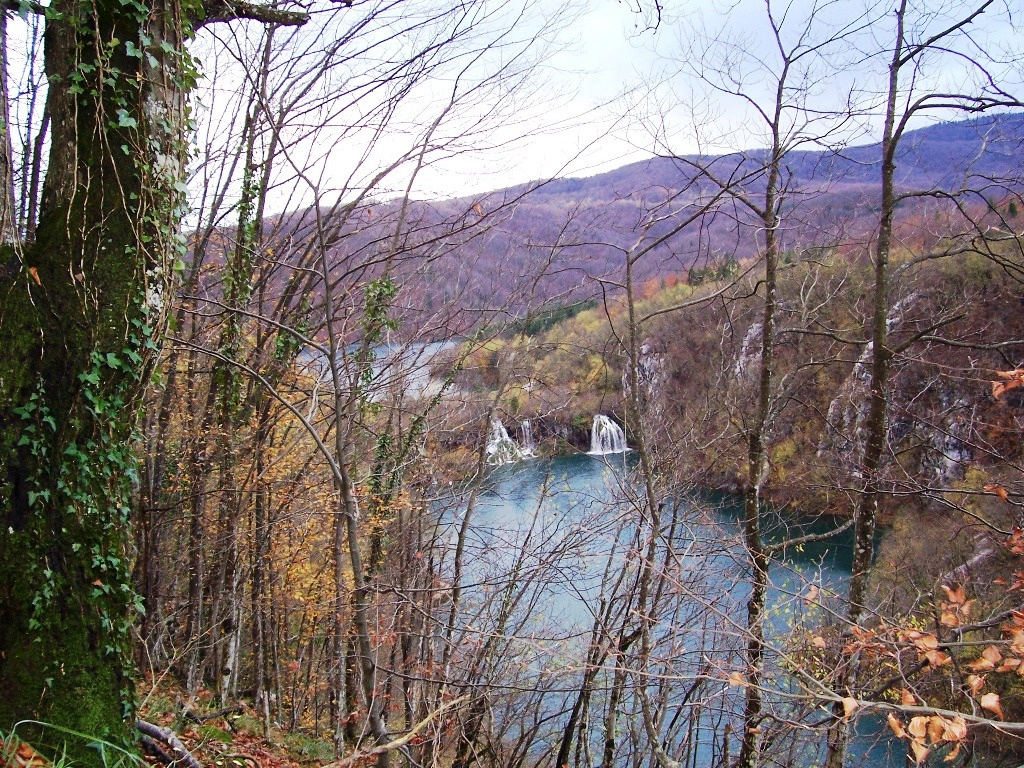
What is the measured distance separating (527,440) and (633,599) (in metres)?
5.75

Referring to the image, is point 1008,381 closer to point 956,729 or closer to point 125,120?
point 956,729

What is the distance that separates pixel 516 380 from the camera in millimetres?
8508

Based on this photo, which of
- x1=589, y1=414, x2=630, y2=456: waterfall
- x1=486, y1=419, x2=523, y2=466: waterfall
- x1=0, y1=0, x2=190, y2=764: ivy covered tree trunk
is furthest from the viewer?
x1=486, y1=419, x2=523, y2=466: waterfall

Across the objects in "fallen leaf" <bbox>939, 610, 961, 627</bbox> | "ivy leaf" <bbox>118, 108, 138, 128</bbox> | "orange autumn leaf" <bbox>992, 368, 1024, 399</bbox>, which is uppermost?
"ivy leaf" <bbox>118, 108, 138, 128</bbox>

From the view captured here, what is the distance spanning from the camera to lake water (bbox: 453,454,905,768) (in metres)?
5.22

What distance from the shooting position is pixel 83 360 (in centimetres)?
269

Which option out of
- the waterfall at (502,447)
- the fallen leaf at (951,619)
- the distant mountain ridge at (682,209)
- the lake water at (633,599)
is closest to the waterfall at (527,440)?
the waterfall at (502,447)

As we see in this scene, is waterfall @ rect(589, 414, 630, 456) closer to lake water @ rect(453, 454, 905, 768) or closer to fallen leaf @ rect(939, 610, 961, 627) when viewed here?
lake water @ rect(453, 454, 905, 768)

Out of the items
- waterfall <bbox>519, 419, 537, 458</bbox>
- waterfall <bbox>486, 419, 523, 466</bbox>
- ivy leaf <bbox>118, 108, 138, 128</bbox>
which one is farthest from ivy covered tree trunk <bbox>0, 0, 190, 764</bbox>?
waterfall <bbox>519, 419, 537, 458</bbox>

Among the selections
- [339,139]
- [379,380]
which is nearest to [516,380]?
[379,380]

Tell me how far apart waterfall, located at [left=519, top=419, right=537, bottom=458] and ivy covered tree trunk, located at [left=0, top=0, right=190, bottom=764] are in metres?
7.67

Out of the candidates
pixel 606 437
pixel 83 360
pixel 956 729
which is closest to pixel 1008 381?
pixel 956 729

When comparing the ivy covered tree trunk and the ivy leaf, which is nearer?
the ivy covered tree trunk

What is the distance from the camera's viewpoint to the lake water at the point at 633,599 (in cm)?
522
